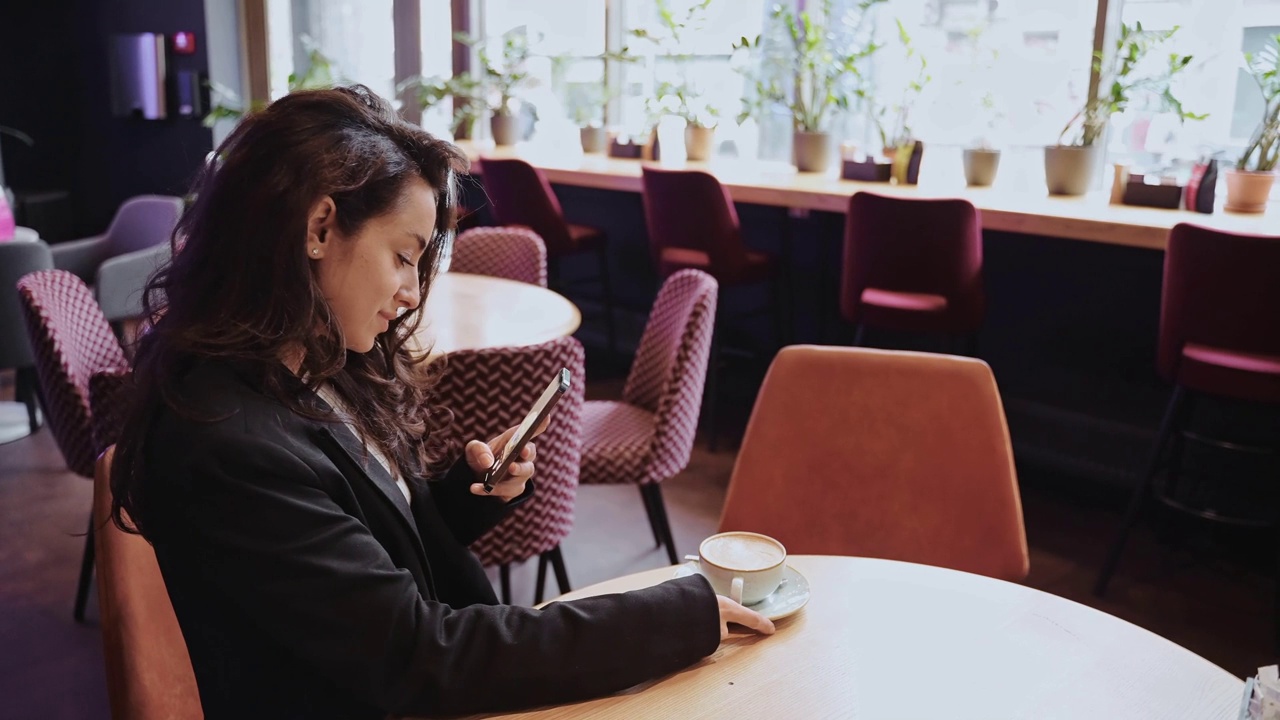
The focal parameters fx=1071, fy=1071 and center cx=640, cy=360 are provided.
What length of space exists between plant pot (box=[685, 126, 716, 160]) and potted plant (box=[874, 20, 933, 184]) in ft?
2.39

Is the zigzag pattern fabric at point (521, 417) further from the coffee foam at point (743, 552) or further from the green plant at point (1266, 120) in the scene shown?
the green plant at point (1266, 120)

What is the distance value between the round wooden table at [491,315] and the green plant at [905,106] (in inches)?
71.0

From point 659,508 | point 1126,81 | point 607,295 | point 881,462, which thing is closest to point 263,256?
point 881,462

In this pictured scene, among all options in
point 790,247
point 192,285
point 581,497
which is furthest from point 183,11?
point 192,285

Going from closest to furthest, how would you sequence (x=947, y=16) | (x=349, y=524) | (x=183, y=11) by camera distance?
1. (x=349, y=524)
2. (x=947, y=16)
3. (x=183, y=11)

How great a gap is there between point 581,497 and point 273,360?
256 cm

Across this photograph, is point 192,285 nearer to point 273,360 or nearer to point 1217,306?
point 273,360

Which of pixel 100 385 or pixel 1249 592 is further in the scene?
pixel 1249 592

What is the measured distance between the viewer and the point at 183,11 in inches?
278

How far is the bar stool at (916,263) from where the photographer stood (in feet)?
9.70

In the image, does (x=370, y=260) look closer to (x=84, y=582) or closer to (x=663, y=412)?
(x=663, y=412)

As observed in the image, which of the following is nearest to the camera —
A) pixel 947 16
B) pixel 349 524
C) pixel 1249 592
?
pixel 349 524

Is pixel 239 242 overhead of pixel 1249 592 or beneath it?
overhead

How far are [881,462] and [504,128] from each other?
14.2 feet
